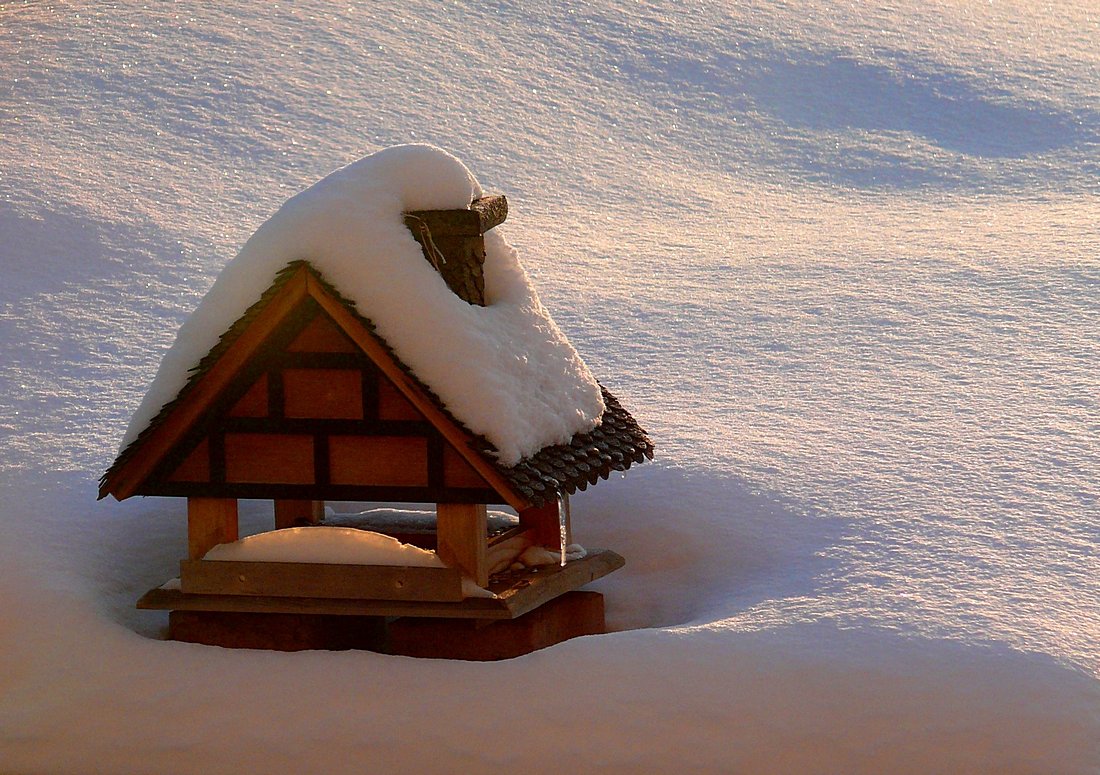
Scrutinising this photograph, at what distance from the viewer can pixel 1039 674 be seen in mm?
3709

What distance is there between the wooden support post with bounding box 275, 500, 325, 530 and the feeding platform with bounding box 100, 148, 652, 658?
0.42 meters

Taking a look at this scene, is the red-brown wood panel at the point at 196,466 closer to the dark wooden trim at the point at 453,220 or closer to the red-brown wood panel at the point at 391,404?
the red-brown wood panel at the point at 391,404

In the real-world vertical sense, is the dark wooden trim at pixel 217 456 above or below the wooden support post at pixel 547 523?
above

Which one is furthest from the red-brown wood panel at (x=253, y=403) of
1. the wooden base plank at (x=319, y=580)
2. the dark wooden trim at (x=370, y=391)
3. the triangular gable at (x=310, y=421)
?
the wooden base plank at (x=319, y=580)

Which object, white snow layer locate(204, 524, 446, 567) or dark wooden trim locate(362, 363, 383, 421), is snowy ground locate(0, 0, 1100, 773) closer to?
white snow layer locate(204, 524, 446, 567)

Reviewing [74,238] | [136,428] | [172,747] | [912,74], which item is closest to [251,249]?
[136,428]

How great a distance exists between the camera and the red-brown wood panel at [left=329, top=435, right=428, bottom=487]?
12.8 ft

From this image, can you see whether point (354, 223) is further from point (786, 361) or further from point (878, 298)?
point (878, 298)

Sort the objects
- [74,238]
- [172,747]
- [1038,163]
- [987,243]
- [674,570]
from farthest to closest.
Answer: [1038,163] < [987,243] < [74,238] < [674,570] < [172,747]

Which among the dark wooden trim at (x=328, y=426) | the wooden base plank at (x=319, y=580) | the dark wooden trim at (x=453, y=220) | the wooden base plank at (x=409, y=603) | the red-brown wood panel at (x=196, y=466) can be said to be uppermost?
the dark wooden trim at (x=453, y=220)

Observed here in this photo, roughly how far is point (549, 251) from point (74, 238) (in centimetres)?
266

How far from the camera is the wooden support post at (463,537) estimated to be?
3.94 m

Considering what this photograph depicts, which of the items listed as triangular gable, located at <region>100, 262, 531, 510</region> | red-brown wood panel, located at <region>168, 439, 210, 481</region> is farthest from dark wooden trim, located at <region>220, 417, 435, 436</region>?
red-brown wood panel, located at <region>168, 439, 210, 481</region>

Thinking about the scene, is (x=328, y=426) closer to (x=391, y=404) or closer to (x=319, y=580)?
(x=391, y=404)
